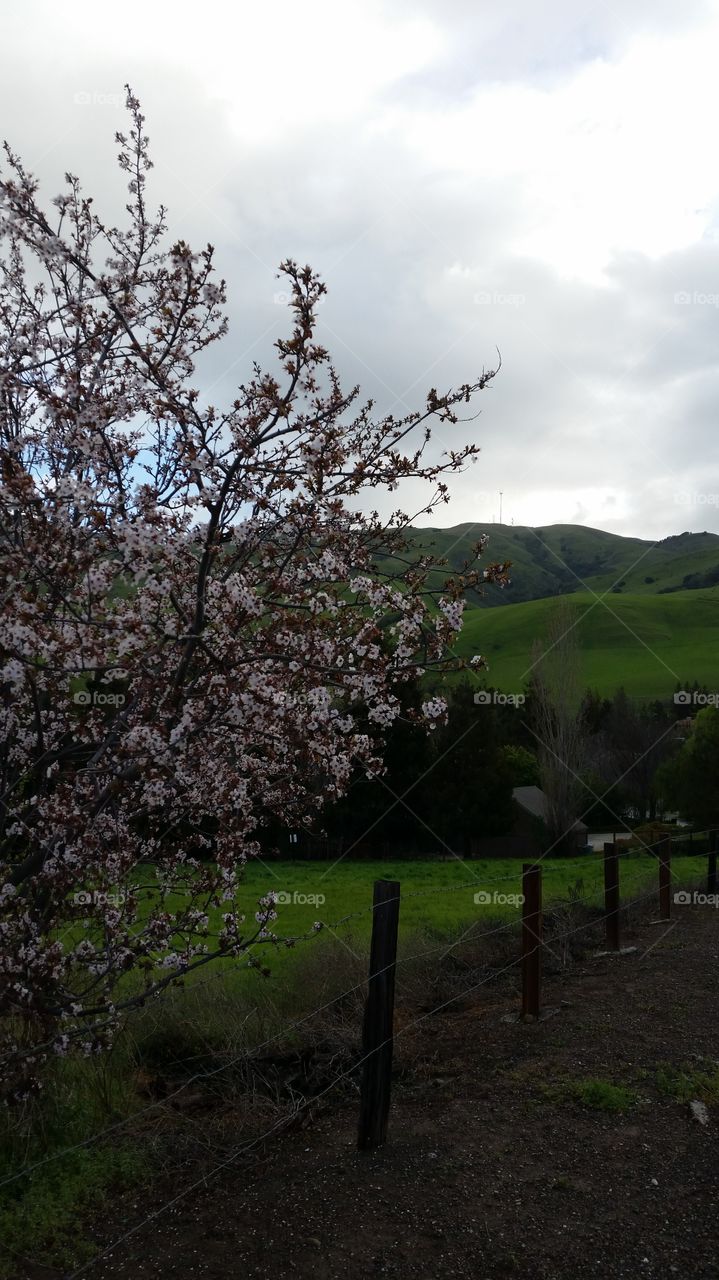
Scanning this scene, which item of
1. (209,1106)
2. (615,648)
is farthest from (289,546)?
(615,648)

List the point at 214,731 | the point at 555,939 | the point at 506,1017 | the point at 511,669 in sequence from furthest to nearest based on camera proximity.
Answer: the point at 511,669
the point at 555,939
the point at 506,1017
the point at 214,731

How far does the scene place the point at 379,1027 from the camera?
566 cm

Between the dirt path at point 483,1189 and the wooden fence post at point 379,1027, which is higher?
the wooden fence post at point 379,1027

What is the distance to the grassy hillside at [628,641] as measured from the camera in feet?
352

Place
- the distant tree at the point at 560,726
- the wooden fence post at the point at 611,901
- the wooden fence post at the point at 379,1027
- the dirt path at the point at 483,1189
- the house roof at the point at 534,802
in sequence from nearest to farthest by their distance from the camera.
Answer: the dirt path at the point at 483,1189 < the wooden fence post at the point at 379,1027 < the wooden fence post at the point at 611,901 < the distant tree at the point at 560,726 < the house roof at the point at 534,802

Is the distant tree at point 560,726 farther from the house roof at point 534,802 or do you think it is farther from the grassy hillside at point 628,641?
the grassy hillside at point 628,641

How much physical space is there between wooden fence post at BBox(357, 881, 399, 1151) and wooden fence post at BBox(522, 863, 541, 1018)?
9.21ft

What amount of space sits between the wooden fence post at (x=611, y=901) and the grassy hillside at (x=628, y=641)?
8295cm

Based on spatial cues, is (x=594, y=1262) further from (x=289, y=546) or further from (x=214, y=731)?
(x=289, y=546)

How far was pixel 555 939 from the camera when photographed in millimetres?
11156

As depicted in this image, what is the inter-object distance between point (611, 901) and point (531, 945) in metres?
3.15

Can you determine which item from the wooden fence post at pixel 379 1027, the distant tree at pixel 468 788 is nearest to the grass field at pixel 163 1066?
the wooden fence post at pixel 379 1027

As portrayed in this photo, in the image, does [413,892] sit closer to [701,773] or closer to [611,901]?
[611,901]

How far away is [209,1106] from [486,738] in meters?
31.4
